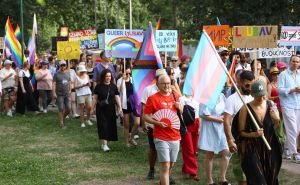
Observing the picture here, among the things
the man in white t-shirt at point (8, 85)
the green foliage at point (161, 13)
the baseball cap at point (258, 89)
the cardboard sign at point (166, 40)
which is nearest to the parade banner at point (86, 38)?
the man in white t-shirt at point (8, 85)

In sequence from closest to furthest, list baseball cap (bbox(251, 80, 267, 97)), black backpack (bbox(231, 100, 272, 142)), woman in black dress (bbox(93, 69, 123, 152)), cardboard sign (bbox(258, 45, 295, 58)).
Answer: baseball cap (bbox(251, 80, 267, 97)) < black backpack (bbox(231, 100, 272, 142)) < woman in black dress (bbox(93, 69, 123, 152)) < cardboard sign (bbox(258, 45, 295, 58))

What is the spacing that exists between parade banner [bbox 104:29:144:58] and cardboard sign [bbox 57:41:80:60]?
4.16 meters

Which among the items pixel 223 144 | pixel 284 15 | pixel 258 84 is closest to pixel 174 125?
pixel 223 144

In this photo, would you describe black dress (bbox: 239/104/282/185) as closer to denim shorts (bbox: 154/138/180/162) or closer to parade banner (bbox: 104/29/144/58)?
denim shorts (bbox: 154/138/180/162)

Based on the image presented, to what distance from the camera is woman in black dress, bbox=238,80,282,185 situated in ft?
22.3

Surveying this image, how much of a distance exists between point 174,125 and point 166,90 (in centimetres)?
49

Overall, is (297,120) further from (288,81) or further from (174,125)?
(174,125)

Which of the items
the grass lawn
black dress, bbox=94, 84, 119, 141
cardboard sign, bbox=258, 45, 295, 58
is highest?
cardboard sign, bbox=258, 45, 295, 58

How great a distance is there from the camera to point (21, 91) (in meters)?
18.2

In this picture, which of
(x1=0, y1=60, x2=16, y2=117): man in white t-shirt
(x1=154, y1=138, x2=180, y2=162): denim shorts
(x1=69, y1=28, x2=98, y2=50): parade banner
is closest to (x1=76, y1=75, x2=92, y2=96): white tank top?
(x1=0, y1=60, x2=16, y2=117): man in white t-shirt

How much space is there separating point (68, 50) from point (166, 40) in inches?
155

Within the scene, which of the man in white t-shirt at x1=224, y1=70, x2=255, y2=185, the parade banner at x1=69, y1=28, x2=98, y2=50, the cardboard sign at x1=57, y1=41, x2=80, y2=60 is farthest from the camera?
the parade banner at x1=69, y1=28, x2=98, y2=50

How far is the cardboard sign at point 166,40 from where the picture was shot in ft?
48.2

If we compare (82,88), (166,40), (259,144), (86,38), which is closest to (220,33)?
(166,40)
